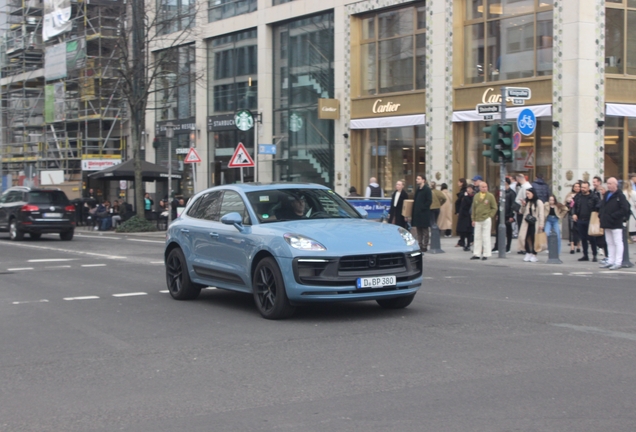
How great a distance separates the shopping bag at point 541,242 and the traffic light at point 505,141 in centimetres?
187

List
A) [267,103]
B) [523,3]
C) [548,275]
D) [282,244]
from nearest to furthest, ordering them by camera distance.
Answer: [282,244], [548,275], [523,3], [267,103]

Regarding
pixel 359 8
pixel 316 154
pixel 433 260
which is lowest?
pixel 433 260

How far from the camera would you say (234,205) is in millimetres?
11359

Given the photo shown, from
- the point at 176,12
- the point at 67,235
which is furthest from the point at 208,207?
the point at 176,12

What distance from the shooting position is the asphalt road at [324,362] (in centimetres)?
602

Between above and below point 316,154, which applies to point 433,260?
below

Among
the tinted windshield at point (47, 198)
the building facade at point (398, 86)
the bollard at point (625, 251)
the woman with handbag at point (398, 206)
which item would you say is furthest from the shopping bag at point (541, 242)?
the tinted windshield at point (47, 198)

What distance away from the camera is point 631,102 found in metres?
24.8

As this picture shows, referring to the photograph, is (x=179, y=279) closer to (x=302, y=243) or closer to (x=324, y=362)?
(x=302, y=243)

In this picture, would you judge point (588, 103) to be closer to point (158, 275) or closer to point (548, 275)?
point (548, 275)

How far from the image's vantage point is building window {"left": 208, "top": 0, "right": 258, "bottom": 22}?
38.0 m

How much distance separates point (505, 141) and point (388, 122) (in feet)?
35.4

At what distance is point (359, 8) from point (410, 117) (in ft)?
16.5

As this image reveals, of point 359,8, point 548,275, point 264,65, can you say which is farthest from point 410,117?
point 548,275
